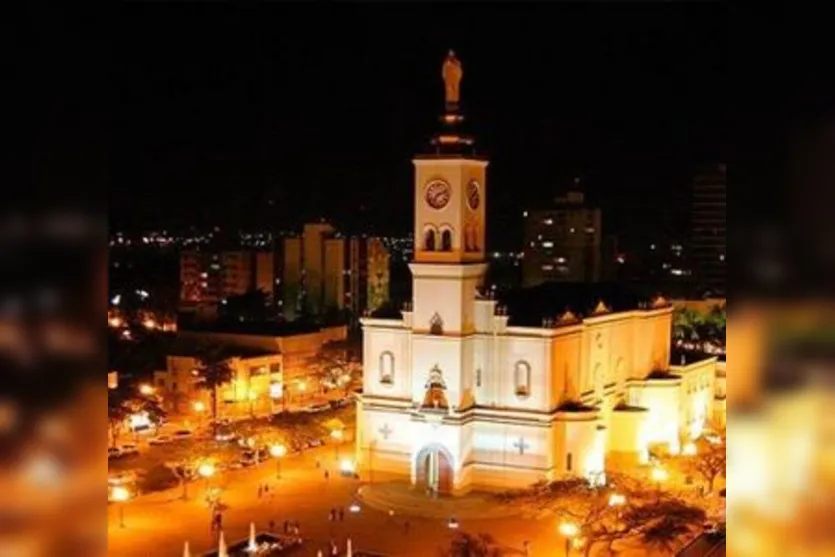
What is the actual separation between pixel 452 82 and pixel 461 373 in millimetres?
5905

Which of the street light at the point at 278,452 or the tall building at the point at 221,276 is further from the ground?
the tall building at the point at 221,276

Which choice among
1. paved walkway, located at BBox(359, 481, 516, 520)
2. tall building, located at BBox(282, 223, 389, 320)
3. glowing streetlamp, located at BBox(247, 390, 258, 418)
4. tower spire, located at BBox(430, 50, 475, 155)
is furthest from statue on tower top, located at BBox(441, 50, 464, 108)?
tall building, located at BBox(282, 223, 389, 320)

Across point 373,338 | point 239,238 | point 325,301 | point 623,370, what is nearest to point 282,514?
point 373,338

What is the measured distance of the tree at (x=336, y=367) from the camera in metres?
34.0

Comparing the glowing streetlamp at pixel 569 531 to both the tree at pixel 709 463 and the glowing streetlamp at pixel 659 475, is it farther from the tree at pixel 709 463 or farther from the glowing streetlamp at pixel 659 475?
the glowing streetlamp at pixel 659 475

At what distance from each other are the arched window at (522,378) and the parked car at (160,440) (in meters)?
8.93

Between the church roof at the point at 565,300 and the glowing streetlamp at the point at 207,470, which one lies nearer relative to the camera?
the glowing streetlamp at the point at 207,470

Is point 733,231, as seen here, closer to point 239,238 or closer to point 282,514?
point 282,514

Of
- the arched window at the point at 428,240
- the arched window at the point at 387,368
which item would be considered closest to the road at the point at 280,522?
the arched window at the point at 387,368

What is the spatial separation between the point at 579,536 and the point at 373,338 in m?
7.52

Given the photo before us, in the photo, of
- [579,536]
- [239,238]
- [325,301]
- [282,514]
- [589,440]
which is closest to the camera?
[579,536]

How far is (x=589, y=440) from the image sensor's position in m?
23.0

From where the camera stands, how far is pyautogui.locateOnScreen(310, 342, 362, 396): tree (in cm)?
3400

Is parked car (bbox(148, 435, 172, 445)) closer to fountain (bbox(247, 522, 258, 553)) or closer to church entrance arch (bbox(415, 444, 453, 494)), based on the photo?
church entrance arch (bbox(415, 444, 453, 494))
